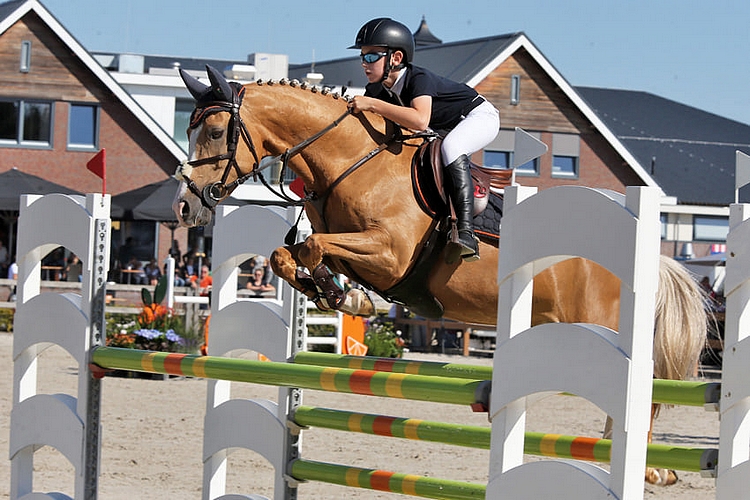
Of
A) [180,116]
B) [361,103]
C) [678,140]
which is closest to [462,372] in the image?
[361,103]

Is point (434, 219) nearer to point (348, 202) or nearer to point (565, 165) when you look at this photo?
point (348, 202)

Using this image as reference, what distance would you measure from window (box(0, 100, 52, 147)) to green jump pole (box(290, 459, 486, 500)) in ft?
73.8

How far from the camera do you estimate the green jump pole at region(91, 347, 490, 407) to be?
3117 millimetres

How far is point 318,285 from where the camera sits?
437cm

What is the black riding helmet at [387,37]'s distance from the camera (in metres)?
4.54

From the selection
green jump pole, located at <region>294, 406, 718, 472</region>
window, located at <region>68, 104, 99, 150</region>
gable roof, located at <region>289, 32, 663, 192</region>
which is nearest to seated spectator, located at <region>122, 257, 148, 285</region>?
window, located at <region>68, 104, 99, 150</region>

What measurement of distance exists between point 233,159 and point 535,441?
5.50 feet

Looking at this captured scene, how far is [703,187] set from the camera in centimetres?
3716

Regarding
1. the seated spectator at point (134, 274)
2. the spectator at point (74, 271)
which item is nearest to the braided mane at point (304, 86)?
the spectator at point (74, 271)

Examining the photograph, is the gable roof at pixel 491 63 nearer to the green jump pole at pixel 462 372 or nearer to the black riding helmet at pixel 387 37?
the black riding helmet at pixel 387 37

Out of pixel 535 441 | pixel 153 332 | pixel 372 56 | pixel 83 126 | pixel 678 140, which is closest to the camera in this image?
pixel 535 441

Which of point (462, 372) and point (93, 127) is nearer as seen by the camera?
point (462, 372)

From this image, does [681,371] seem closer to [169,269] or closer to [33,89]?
[169,269]

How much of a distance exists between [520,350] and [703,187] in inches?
1415
